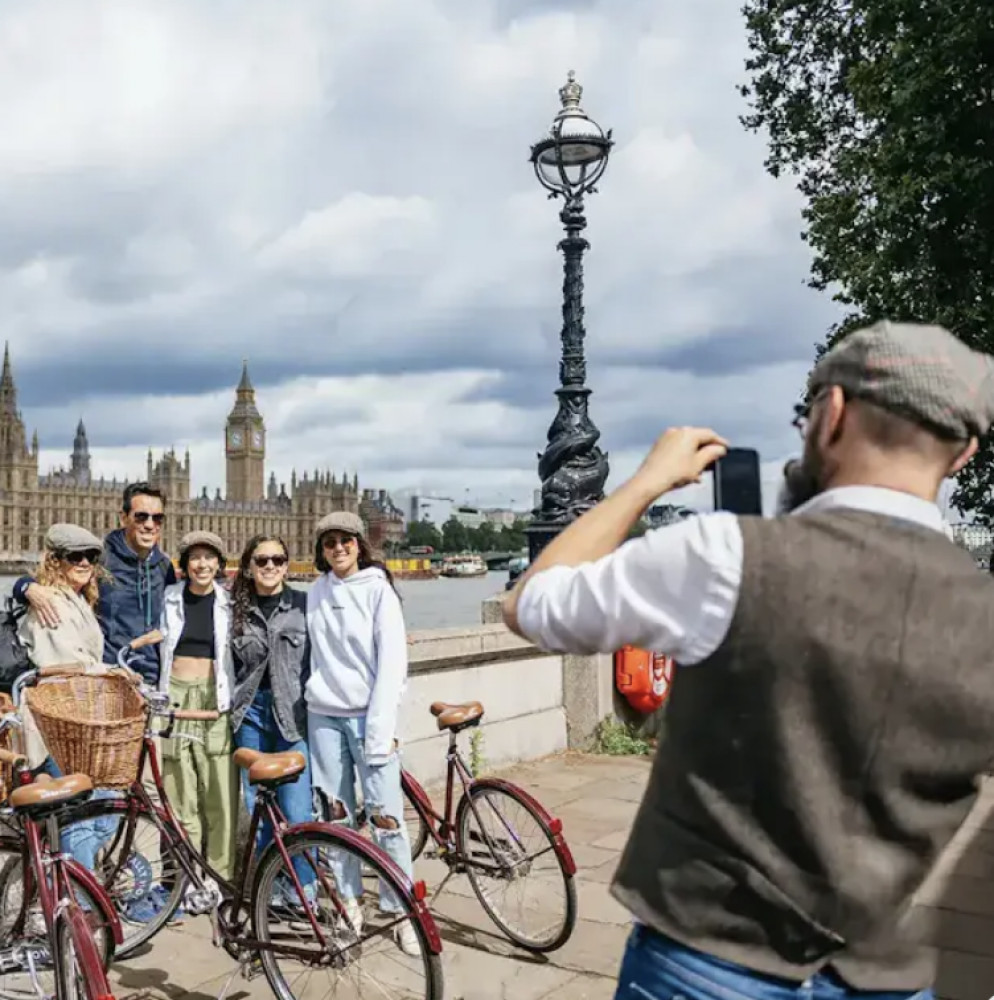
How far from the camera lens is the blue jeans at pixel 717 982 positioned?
1652mm

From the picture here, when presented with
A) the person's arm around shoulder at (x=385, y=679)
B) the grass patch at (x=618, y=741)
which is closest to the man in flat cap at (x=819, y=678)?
the person's arm around shoulder at (x=385, y=679)

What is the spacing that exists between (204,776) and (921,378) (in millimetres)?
4541

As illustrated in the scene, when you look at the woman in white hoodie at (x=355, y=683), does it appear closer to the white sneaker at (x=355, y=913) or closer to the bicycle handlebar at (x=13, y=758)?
the white sneaker at (x=355, y=913)

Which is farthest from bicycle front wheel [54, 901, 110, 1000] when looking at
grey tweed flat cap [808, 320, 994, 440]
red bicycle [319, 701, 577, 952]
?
grey tweed flat cap [808, 320, 994, 440]

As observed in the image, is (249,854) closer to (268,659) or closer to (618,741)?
(268,659)

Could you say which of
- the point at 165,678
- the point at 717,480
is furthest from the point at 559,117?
the point at 717,480

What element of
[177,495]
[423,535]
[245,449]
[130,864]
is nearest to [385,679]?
[130,864]

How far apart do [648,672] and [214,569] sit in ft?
17.0

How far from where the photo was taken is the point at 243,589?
5.41 metres

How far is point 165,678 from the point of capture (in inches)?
214

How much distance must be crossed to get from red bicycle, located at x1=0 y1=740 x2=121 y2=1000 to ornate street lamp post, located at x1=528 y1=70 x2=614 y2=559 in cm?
572

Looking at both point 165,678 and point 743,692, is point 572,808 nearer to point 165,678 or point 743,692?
point 165,678

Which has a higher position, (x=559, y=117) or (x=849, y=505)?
(x=559, y=117)

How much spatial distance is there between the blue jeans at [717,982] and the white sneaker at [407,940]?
2.51m
